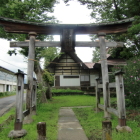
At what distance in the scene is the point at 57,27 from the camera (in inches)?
263

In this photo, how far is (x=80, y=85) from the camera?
23375 millimetres

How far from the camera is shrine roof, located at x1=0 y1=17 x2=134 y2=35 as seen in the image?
656 centimetres

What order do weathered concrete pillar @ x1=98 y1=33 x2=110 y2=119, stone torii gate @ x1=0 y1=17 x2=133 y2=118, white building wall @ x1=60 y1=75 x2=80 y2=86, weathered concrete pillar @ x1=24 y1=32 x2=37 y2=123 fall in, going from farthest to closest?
1. white building wall @ x1=60 y1=75 x2=80 y2=86
2. stone torii gate @ x1=0 y1=17 x2=133 y2=118
3. weathered concrete pillar @ x1=98 y1=33 x2=110 y2=119
4. weathered concrete pillar @ x1=24 y1=32 x2=37 y2=123

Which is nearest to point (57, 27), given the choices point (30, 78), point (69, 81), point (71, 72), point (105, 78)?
point (30, 78)

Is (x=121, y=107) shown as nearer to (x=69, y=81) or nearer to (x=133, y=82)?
(x=133, y=82)

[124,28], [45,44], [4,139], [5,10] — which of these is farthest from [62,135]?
[5,10]

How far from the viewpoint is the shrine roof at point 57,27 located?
258 inches

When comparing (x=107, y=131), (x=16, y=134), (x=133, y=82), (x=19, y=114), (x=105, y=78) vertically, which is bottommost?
(x=16, y=134)

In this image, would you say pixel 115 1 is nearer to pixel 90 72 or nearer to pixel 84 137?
pixel 90 72

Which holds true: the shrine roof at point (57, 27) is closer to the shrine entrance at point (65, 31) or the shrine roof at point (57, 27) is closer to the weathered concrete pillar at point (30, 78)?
the shrine entrance at point (65, 31)

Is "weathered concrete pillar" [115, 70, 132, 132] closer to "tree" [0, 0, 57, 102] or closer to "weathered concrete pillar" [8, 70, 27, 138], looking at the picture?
"weathered concrete pillar" [8, 70, 27, 138]

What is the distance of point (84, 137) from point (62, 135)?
2.11 feet

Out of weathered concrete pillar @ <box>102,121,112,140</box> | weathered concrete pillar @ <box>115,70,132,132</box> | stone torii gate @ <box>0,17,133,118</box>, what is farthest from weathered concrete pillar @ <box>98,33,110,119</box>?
weathered concrete pillar @ <box>102,121,112,140</box>

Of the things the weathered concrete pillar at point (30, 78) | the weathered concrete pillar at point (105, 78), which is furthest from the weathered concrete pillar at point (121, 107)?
the weathered concrete pillar at point (30, 78)
